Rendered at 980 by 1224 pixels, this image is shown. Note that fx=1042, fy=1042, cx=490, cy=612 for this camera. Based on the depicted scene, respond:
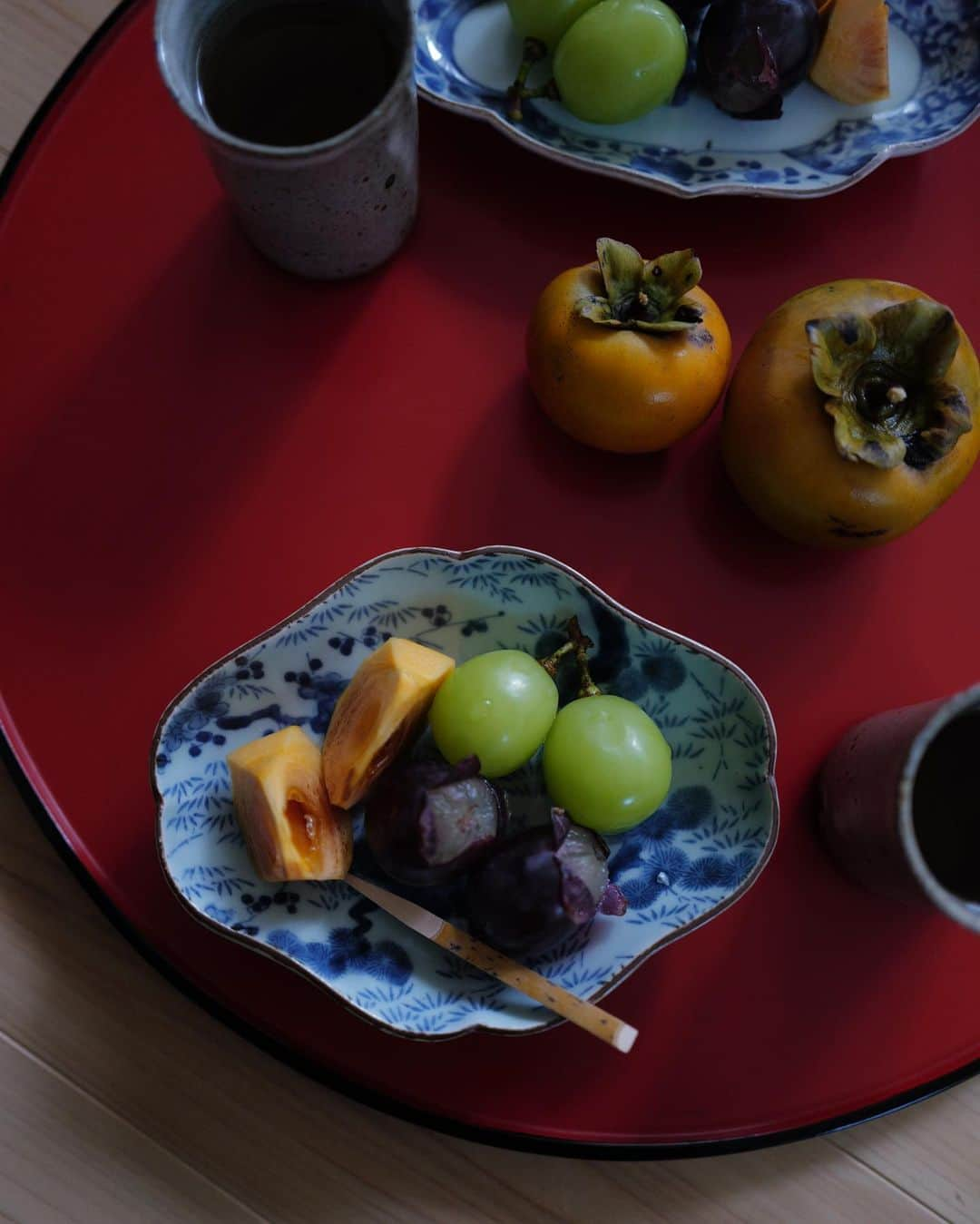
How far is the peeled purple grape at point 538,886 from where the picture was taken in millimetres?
676

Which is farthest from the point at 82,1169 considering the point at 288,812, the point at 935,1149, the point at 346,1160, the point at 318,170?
the point at 318,170

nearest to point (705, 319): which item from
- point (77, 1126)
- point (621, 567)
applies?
point (621, 567)

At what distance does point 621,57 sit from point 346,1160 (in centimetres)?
87

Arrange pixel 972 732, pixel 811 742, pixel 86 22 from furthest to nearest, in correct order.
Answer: pixel 86 22
pixel 811 742
pixel 972 732

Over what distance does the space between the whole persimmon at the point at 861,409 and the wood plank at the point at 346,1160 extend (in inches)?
19.9

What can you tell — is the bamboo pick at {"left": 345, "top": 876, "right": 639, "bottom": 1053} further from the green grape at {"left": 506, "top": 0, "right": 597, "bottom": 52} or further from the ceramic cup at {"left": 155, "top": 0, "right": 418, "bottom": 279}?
the green grape at {"left": 506, "top": 0, "right": 597, "bottom": 52}

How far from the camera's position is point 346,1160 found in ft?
2.69

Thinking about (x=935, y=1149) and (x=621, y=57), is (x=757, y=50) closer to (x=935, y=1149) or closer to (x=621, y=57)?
(x=621, y=57)

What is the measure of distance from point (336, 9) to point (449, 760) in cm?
56

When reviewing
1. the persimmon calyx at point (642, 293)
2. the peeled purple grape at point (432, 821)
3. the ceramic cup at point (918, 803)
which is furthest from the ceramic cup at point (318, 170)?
the ceramic cup at point (918, 803)

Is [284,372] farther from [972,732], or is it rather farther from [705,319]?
[972,732]

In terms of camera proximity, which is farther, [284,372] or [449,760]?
[284,372]

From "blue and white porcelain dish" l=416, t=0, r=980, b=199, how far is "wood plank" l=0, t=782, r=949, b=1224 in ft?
2.48

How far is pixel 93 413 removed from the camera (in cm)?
86
